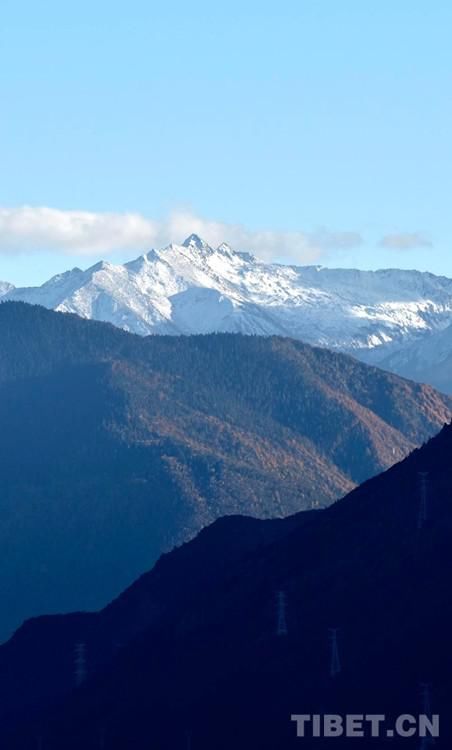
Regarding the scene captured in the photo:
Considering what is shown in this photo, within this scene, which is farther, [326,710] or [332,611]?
[332,611]

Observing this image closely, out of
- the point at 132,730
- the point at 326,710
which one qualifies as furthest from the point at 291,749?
the point at 132,730

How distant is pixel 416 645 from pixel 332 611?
15.8 meters

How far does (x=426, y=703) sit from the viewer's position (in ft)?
565

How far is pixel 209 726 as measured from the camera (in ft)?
620

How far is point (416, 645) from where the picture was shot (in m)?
185

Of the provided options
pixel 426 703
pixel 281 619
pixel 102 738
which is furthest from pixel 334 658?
pixel 102 738

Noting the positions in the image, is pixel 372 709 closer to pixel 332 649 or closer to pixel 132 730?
pixel 332 649

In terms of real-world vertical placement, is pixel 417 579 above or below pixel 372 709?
above

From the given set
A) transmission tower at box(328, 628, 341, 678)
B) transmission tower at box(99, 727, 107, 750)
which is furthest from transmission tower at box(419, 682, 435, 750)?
transmission tower at box(99, 727, 107, 750)

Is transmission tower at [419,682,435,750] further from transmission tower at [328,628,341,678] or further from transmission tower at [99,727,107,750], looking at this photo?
transmission tower at [99,727,107,750]

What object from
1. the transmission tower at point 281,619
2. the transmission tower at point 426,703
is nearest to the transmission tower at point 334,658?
the transmission tower at point 281,619

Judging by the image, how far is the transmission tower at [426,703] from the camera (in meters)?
167

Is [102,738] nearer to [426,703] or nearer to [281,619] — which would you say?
[281,619]

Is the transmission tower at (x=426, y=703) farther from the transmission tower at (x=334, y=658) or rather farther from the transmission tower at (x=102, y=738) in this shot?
the transmission tower at (x=102, y=738)
